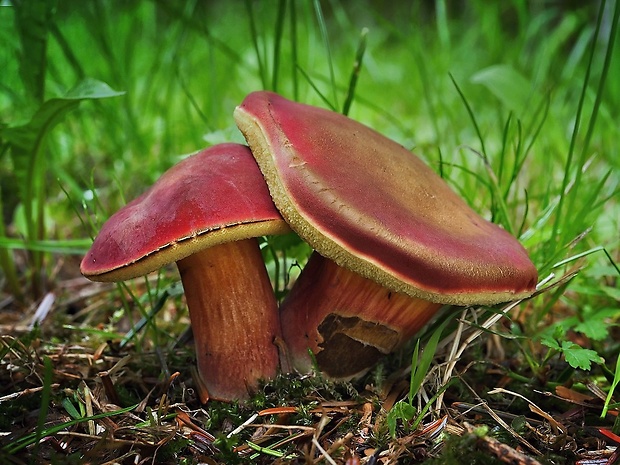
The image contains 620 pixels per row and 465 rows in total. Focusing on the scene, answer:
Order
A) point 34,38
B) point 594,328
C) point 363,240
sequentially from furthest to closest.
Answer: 1. point 34,38
2. point 594,328
3. point 363,240

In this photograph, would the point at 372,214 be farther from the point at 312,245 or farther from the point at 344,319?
the point at 344,319

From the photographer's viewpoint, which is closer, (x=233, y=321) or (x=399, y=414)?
(x=399, y=414)

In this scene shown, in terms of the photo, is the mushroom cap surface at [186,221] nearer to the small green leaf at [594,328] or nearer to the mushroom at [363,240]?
the mushroom at [363,240]

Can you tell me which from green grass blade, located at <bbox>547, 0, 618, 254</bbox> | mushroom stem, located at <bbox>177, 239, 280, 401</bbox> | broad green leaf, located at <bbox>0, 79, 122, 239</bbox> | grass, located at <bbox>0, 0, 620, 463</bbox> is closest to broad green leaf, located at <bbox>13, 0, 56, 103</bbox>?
grass, located at <bbox>0, 0, 620, 463</bbox>

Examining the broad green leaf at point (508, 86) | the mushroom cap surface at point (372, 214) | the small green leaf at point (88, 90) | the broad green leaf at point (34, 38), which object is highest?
the broad green leaf at point (34, 38)

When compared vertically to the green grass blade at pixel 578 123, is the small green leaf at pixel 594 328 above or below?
below

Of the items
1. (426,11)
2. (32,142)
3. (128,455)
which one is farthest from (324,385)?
(426,11)

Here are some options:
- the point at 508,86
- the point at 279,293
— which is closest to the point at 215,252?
the point at 279,293

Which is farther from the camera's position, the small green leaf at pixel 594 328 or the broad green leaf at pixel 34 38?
the broad green leaf at pixel 34 38

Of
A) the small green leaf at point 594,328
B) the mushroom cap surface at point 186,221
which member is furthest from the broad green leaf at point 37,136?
the small green leaf at point 594,328
